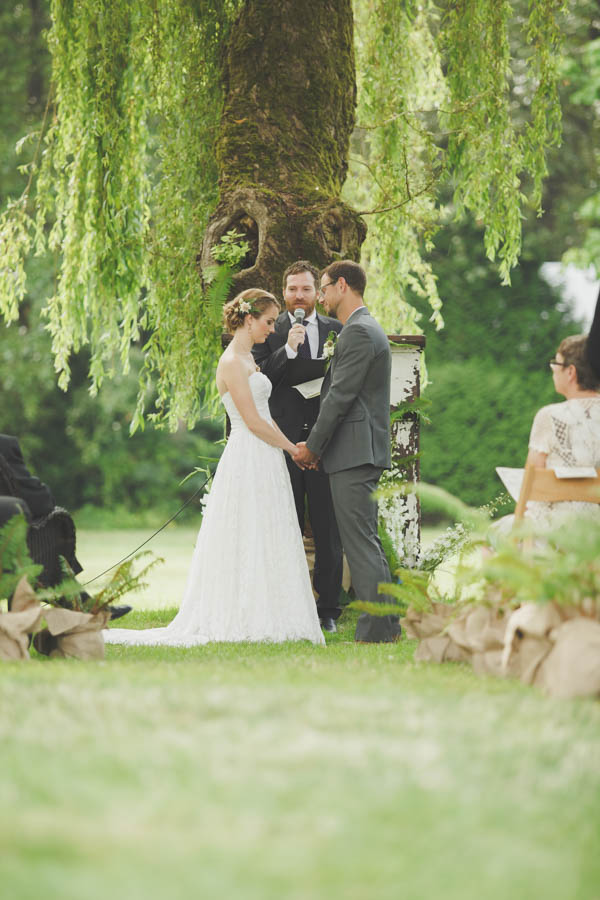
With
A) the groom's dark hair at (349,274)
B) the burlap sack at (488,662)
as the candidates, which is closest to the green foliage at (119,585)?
the burlap sack at (488,662)

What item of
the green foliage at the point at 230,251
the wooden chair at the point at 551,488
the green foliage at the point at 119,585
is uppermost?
the green foliage at the point at 230,251

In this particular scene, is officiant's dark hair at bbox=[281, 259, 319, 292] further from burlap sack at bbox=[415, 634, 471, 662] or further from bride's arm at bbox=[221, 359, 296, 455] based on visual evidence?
burlap sack at bbox=[415, 634, 471, 662]

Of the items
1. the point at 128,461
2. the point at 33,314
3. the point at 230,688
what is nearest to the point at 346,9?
the point at 230,688

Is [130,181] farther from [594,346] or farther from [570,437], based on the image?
[570,437]

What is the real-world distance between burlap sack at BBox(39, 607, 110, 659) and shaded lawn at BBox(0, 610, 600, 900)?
1.10 metres

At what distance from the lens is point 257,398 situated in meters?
6.31

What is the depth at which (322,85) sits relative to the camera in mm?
7938

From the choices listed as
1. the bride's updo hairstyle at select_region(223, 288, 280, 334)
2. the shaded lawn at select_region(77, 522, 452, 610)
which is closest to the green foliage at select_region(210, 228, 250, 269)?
the bride's updo hairstyle at select_region(223, 288, 280, 334)

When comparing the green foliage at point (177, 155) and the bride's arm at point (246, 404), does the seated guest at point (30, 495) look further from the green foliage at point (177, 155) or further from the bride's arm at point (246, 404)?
the green foliage at point (177, 155)

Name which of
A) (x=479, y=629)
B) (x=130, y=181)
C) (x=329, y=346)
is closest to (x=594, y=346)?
(x=479, y=629)

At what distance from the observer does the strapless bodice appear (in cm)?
630

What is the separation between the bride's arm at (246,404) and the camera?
625 centimetres

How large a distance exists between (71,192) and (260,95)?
1.67 m

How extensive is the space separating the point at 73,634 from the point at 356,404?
83.3 inches
